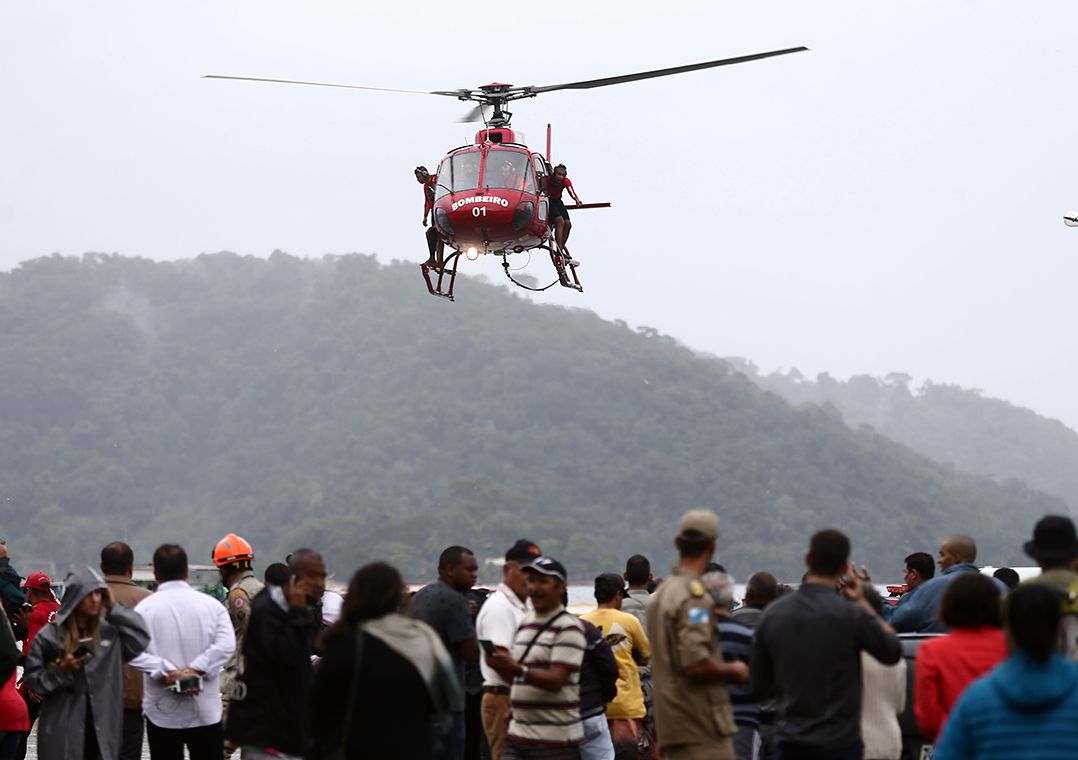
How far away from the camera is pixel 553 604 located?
8.23 metres

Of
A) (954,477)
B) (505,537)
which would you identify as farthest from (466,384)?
(954,477)

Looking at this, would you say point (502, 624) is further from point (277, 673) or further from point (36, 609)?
point (36, 609)

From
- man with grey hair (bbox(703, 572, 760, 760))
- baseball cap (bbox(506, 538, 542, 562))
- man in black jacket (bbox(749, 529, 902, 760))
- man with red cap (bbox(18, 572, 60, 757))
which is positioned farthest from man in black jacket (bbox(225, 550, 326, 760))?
man with red cap (bbox(18, 572, 60, 757))

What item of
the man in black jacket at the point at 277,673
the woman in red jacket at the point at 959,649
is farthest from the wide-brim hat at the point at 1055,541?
the man in black jacket at the point at 277,673

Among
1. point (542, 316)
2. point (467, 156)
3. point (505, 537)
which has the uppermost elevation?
point (542, 316)

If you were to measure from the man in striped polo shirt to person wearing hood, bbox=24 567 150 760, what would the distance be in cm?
204

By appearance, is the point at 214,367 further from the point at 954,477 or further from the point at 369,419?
the point at 954,477

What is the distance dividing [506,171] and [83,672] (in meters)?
12.8

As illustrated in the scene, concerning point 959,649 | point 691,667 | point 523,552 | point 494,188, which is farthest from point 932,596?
point 494,188

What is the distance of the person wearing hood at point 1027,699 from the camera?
18.2ft

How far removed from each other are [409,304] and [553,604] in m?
179

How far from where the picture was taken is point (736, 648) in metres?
8.58

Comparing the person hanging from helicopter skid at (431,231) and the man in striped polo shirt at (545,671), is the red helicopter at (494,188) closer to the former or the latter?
the person hanging from helicopter skid at (431,231)

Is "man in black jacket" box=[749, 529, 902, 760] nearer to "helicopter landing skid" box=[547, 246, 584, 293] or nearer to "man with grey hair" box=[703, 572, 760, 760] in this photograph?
"man with grey hair" box=[703, 572, 760, 760]
